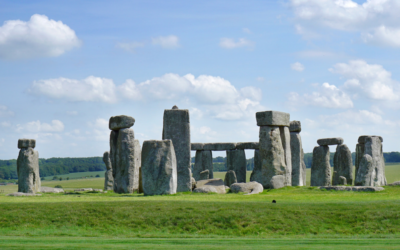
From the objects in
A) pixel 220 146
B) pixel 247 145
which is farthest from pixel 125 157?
pixel 247 145

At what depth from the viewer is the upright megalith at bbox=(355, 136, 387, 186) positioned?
75.0 feet

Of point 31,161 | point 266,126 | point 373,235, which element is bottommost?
point 373,235

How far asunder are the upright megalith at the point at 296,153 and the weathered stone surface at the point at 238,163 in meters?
5.65

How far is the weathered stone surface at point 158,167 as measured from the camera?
19.0 metres

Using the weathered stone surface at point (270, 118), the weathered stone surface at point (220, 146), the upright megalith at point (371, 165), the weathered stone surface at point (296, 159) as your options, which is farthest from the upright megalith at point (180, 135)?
the weathered stone surface at point (220, 146)

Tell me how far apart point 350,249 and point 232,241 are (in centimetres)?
280

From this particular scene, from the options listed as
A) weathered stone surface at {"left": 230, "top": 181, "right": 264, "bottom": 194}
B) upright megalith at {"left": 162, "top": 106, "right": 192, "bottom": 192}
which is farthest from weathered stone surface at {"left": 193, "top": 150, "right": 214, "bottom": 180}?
weathered stone surface at {"left": 230, "top": 181, "right": 264, "bottom": 194}

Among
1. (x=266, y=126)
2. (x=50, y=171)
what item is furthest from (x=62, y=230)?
(x=50, y=171)

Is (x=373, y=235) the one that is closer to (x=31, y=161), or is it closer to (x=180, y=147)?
(x=180, y=147)

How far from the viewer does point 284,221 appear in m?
13.8

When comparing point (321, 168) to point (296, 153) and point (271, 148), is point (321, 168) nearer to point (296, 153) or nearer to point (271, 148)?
point (296, 153)

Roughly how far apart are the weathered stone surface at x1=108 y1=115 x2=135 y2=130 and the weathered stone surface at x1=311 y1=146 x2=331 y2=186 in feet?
41.9

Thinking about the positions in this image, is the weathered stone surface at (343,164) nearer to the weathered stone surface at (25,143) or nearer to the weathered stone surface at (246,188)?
the weathered stone surface at (246,188)

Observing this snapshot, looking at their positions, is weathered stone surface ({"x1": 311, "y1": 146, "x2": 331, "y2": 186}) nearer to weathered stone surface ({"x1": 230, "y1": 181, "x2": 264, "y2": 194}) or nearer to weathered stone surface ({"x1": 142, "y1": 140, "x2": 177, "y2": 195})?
weathered stone surface ({"x1": 230, "y1": 181, "x2": 264, "y2": 194})
